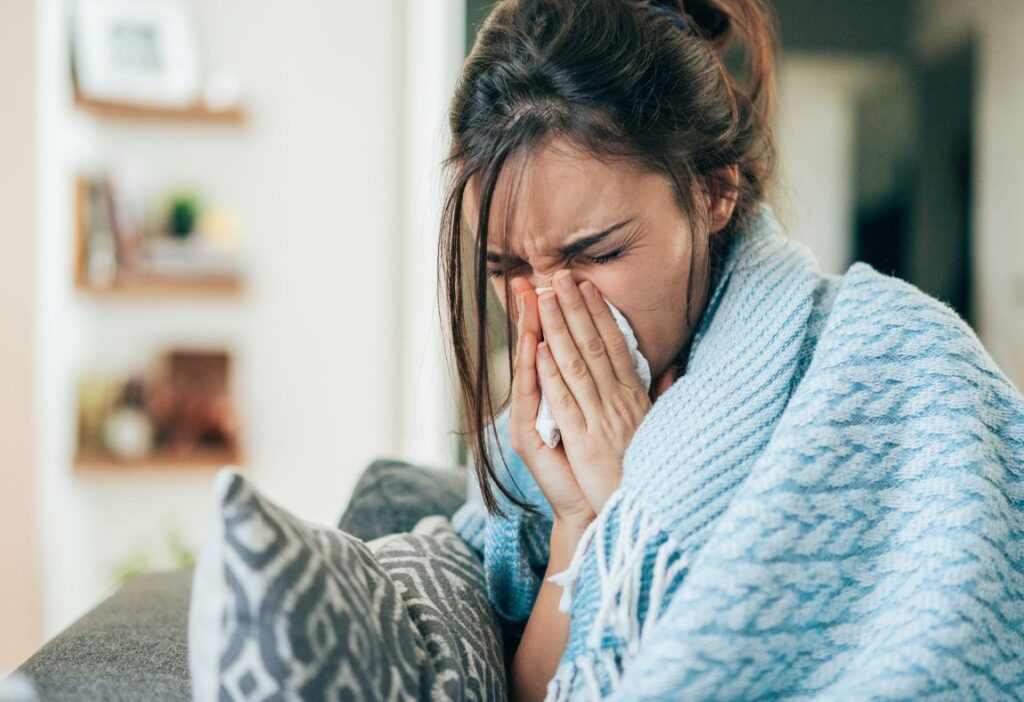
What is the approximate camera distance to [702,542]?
0.75 metres

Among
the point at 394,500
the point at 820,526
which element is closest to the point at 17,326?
the point at 394,500

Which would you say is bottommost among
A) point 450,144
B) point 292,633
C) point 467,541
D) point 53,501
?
point 53,501

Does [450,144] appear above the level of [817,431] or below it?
above

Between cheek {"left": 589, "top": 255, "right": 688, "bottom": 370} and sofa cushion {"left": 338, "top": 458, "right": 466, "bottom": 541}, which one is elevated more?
cheek {"left": 589, "top": 255, "right": 688, "bottom": 370}

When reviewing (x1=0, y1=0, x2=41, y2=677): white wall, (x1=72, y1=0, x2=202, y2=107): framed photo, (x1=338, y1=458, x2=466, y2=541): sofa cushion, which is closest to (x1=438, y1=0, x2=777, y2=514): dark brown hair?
(x1=338, y1=458, x2=466, y2=541): sofa cushion

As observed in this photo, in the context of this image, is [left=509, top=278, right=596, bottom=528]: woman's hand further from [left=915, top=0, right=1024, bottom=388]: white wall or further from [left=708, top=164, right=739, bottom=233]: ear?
[left=915, top=0, right=1024, bottom=388]: white wall

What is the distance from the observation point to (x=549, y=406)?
3.19ft

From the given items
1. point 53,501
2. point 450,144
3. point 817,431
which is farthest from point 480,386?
point 53,501

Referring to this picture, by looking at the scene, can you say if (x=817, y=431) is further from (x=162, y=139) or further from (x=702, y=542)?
(x=162, y=139)

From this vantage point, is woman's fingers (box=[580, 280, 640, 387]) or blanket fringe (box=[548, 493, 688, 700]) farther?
woman's fingers (box=[580, 280, 640, 387])

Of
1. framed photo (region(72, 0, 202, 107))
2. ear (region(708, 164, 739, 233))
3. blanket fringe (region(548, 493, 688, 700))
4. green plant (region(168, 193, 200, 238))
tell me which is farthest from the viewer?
green plant (region(168, 193, 200, 238))

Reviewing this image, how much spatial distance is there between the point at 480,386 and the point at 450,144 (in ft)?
0.89

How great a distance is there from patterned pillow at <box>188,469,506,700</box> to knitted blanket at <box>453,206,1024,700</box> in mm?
167

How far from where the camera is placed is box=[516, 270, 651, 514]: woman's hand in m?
0.93
